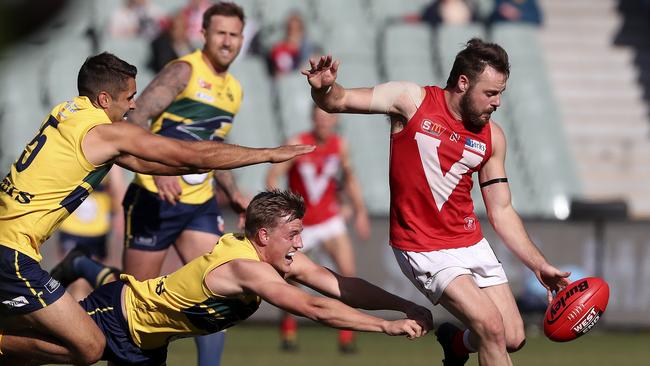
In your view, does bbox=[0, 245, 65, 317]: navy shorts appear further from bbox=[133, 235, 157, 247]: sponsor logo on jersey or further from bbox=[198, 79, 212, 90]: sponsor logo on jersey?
bbox=[198, 79, 212, 90]: sponsor logo on jersey

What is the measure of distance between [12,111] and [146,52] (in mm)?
2136

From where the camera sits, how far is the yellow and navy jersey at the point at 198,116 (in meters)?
6.43

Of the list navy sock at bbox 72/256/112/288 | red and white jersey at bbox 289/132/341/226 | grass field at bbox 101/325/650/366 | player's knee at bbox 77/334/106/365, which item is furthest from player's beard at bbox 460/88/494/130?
red and white jersey at bbox 289/132/341/226

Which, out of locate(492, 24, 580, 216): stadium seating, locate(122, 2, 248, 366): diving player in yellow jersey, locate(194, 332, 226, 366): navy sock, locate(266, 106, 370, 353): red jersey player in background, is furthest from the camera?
locate(492, 24, 580, 216): stadium seating

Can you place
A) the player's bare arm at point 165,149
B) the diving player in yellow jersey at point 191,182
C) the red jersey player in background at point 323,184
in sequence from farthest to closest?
the red jersey player in background at point 323,184
the diving player in yellow jersey at point 191,182
the player's bare arm at point 165,149

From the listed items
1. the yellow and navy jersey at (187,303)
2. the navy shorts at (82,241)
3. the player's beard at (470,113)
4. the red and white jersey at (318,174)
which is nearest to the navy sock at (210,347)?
the yellow and navy jersey at (187,303)

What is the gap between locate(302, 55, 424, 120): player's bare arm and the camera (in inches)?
200

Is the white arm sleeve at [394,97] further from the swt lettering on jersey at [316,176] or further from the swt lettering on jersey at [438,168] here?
the swt lettering on jersey at [316,176]

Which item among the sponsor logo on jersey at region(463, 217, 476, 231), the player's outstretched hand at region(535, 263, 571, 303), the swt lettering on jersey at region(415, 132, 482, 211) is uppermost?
the swt lettering on jersey at region(415, 132, 482, 211)

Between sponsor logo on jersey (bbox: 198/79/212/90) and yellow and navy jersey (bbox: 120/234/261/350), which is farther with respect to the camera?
sponsor logo on jersey (bbox: 198/79/212/90)

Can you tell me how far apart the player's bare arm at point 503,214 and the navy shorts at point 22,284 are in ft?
8.35

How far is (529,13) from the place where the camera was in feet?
55.4

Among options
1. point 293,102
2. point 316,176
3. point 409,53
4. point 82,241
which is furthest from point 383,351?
point 409,53

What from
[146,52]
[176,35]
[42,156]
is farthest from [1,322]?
Answer: [146,52]
